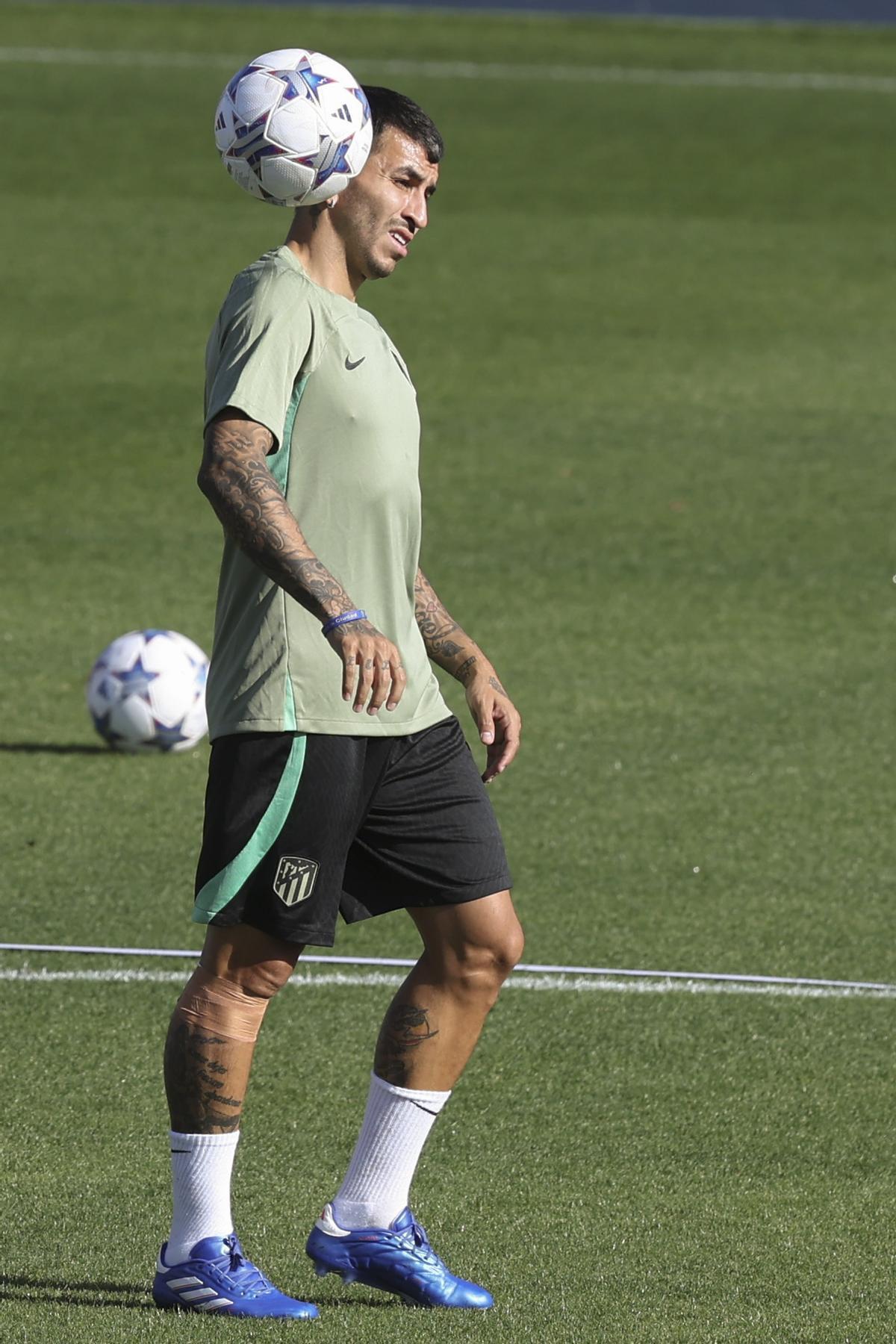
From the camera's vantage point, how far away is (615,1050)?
17.9 feet

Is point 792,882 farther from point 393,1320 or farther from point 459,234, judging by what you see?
point 459,234

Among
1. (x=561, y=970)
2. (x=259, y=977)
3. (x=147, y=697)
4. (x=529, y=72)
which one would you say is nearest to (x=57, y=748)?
(x=147, y=697)

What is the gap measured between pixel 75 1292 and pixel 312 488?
58.5 inches

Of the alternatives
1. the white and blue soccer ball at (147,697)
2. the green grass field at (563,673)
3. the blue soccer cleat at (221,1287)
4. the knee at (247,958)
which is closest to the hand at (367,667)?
the knee at (247,958)

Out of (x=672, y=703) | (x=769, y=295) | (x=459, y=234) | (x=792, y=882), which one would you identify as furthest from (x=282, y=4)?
(x=792, y=882)

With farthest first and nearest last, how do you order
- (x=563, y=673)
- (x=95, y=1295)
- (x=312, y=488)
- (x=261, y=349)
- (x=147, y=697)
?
(x=563, y=673), (x=147, y=697), (x=95, y=1295), (x=312, y=488), (x=261, y=349)

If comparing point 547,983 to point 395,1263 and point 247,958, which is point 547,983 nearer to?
point 395,1263

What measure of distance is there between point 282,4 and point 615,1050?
80.6ft

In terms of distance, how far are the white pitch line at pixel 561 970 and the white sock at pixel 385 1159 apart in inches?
79.2

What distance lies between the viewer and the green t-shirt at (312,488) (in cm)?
377

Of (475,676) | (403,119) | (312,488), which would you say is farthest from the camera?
(475,676)

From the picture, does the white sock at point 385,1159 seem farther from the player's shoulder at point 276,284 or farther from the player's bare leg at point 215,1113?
the player's shoulder at point 276,284

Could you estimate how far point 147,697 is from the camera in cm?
832

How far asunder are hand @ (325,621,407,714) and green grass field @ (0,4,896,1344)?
1104 millimetres
